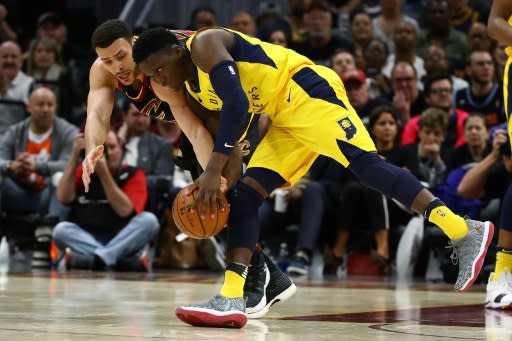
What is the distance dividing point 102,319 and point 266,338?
0.92 metres

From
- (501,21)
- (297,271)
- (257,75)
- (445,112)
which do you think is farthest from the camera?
(445,112)

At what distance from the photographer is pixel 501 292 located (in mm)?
4941

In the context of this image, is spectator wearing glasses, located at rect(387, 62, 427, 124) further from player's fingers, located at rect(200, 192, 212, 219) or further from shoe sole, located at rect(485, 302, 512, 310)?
player's fingers, located at rect(200, 192, 212, 219)

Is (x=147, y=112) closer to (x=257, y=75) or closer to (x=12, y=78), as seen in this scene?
(x=257, y=75)

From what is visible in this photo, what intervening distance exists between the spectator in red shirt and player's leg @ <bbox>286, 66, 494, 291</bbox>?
13.7 ft

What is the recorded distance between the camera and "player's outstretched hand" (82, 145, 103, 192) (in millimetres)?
4344

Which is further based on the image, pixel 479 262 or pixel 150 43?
pixel 479 262

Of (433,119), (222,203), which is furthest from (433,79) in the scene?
(222,203)

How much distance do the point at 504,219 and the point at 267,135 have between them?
1355 millimetres

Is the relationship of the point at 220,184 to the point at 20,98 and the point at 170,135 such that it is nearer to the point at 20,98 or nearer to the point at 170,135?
the point at 170,135

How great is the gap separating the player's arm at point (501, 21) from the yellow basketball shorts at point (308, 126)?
Result: 0.86 m

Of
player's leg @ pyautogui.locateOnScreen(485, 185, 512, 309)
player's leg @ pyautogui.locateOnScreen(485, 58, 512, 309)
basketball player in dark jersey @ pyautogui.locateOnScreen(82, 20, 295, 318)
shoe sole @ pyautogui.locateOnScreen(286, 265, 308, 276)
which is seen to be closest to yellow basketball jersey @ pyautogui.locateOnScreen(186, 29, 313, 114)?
basketball player in dark jersey @ pyautogui.locateOnScreen(82, 20, 295, 318)

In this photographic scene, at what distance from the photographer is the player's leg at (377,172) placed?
14.0ft

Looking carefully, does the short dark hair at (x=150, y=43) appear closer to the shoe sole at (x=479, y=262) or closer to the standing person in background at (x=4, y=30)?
the shoe sole at (x=479, y=262)
